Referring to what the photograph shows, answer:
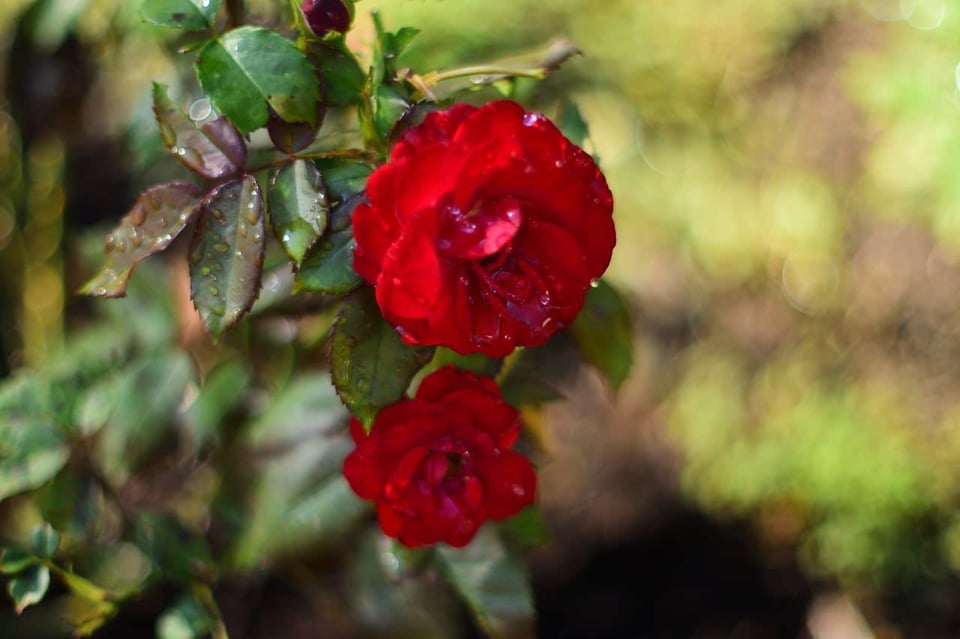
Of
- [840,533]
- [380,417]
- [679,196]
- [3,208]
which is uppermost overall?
[380,417]

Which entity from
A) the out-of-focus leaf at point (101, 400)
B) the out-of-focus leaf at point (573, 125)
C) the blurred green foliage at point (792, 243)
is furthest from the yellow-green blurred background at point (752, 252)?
the out-of-focus leaf at point (573, 125)

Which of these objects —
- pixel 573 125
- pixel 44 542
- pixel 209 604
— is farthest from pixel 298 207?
pixel 209 604

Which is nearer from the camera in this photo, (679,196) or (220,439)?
(220,439)

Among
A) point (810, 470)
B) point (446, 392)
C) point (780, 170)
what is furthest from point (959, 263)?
point (446, 392)

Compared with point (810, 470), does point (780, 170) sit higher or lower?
higher

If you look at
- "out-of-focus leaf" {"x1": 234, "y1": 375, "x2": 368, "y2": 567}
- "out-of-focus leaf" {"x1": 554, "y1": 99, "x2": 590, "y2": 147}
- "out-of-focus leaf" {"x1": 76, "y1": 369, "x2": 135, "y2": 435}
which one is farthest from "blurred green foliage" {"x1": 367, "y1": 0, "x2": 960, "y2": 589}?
"out-of-focus leaf" {"x1": 76, "y1": 369, "x2": 135, "y2": 435}

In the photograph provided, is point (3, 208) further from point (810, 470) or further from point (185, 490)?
point (810, 470)

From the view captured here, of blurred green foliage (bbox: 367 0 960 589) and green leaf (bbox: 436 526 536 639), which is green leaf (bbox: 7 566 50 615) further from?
blurred green foliage (bbox: 367 0 960 589)

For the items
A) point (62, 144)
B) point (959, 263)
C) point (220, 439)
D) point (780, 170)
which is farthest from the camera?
point (780, 170)
